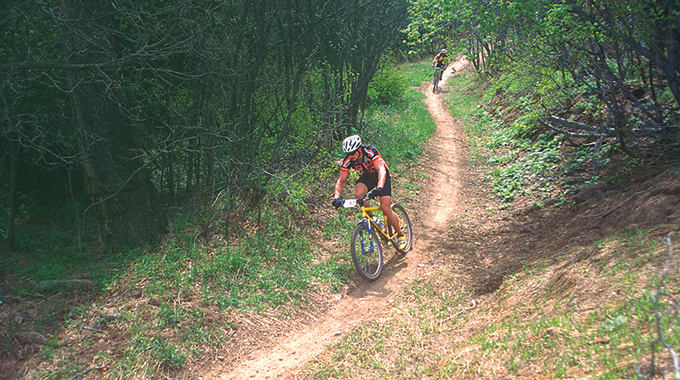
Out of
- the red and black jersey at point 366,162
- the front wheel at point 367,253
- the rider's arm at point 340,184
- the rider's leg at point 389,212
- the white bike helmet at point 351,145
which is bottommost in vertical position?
the front wheel at point 367,253

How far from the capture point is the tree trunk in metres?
6.07

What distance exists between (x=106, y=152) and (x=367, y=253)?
446cm

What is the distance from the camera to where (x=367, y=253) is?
21.5 ft

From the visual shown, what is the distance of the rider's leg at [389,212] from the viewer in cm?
676

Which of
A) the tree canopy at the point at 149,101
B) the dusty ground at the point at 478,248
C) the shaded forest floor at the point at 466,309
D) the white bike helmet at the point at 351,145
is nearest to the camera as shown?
the shaded forest floor at the point at 466,309

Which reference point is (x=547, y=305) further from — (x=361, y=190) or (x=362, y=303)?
(x=361, y=190)

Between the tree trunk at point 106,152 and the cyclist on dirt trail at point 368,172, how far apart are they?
324 cm

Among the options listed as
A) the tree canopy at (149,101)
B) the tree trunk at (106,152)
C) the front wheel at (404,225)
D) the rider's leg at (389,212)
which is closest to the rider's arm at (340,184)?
the rider's leg at (389,212)

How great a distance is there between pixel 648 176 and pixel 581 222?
55.7 inches

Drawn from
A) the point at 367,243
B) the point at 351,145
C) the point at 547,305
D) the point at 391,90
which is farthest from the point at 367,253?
the point at 391,90

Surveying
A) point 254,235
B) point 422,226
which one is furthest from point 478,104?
point 254,235

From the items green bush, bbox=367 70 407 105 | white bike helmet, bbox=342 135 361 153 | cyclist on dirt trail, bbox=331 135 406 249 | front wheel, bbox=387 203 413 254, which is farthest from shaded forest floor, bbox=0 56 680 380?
green bush, bbox=367 70 407 105

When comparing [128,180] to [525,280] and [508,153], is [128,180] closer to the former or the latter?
[525,280]

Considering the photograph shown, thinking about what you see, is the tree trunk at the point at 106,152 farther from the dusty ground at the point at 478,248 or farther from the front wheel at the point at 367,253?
the front wheel at the point at 367,253
